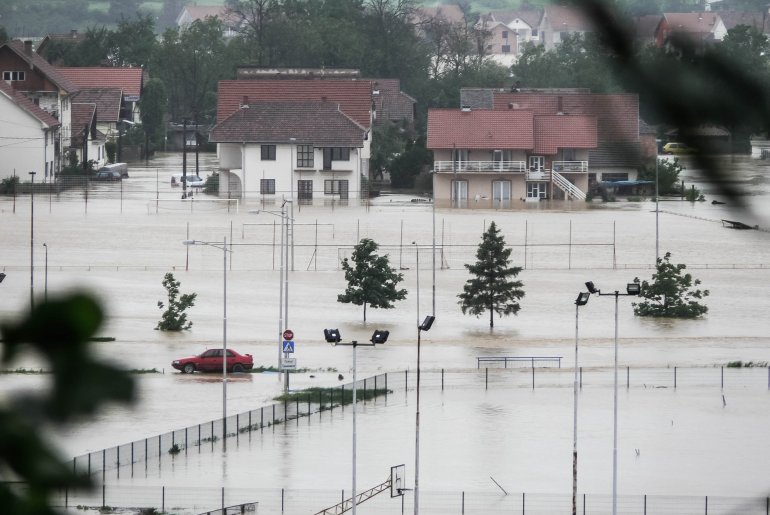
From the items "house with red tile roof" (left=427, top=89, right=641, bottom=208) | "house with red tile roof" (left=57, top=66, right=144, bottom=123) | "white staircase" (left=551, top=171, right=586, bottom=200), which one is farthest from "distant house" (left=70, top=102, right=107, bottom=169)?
"white staircase" (left=551, top=171, right=586, bottom=200)

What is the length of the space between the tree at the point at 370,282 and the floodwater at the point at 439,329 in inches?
13.9

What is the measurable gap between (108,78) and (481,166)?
18.8 m

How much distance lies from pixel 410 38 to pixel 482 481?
5234 centimetres

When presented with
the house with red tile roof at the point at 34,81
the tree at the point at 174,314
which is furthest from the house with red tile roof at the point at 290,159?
the tree at the point at 174,314

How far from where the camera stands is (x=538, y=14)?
1.02 meters

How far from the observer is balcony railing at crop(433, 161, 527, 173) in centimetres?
4709

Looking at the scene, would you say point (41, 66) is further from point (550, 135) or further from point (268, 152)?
point (550, 135)

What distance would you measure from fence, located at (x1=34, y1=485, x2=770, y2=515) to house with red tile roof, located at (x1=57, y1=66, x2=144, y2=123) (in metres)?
43.4

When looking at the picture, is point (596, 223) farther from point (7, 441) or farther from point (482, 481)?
point (7, 441)

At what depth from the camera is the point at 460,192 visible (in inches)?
1868

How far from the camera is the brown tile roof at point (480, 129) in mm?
47344

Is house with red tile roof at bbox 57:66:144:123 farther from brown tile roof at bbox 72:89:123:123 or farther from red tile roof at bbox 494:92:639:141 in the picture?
red tile roof at bbox 494:92:639:141

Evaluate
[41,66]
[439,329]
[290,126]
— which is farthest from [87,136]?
[439,329]

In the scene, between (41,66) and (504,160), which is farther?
(41,66)
